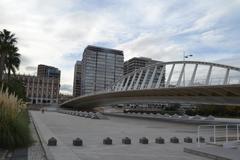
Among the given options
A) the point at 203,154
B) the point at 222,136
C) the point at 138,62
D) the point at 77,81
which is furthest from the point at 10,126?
the point at 77,81

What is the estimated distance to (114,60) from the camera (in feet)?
473

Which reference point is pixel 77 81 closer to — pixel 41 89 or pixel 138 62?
pixel 41 89

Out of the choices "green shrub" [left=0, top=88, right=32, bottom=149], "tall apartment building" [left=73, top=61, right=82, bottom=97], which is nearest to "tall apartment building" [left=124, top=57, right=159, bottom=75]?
"tall apartment building" [left=73, top=61, right=82, bottom=97]

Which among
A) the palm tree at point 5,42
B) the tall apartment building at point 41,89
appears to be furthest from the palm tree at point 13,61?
the tall apartment building at point 41,89

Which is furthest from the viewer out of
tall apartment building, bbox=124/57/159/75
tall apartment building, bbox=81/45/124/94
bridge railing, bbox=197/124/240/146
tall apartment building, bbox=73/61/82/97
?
tall apartment building, bbox=73/61/82/97

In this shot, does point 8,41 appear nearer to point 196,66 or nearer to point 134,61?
point 196,66

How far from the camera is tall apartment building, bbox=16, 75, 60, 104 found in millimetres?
161812

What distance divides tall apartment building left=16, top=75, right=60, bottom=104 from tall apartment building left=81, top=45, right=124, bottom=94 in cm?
2678

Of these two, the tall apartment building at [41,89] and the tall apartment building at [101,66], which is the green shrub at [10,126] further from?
the tall apartment building at [41,89]

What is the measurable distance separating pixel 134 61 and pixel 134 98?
61.3 metres

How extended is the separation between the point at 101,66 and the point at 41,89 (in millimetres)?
38270

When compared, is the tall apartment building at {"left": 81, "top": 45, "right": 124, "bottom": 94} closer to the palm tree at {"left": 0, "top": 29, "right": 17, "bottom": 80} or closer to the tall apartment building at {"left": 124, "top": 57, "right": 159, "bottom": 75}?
the tall apartment building at {"left": 124, "top": 57, "right": 159, "bottom": 75}

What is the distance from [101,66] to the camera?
143750 millimetres

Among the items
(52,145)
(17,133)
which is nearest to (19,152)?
(17,133)
